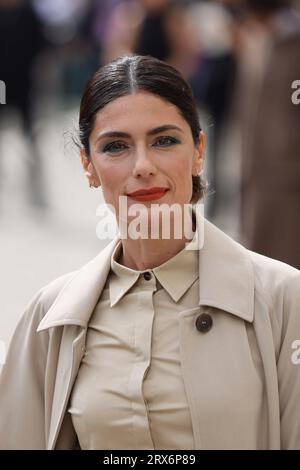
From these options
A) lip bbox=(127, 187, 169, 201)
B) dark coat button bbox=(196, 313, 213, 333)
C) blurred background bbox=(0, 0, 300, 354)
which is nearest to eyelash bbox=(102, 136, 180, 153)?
lip bbox=(127, 187, 169, 201)

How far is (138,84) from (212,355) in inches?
28.8

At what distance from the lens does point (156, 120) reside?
268 cm

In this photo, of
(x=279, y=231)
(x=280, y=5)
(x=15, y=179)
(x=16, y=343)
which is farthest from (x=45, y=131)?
(x=16, y=343)

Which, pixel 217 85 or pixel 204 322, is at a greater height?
pixel 217 85

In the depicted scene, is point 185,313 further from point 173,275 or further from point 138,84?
point 138,84

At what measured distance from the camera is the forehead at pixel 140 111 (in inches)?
105

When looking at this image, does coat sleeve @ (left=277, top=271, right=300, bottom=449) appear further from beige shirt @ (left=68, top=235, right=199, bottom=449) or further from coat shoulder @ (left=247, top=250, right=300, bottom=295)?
beige shirt @ (left=68, top=235, right=199, bottom=449)

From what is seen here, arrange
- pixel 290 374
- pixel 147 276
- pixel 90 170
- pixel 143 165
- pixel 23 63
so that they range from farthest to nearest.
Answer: pixel 23 63 < pixel 90 170 < pixel 147 276 < pixel 143 165 < pixel 290 374

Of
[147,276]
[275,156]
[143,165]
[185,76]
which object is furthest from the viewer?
[185,76]

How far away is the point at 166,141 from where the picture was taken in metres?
2.71

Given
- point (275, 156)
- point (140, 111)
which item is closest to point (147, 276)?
point (140, 111)

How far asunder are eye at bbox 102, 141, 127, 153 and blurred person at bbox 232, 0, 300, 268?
3.76 feet

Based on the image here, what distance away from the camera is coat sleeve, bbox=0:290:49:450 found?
9.09 feet
